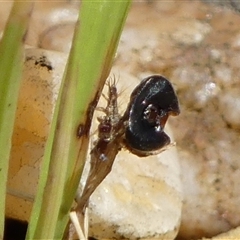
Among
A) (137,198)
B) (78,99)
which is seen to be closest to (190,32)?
(137,198)

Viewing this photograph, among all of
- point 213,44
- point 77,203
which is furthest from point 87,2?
point 213,44

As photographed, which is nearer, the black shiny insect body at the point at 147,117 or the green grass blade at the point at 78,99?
the green grass blade at the point at 78,99

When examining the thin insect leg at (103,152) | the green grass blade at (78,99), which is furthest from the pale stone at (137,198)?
the green grass blade at (78,99)

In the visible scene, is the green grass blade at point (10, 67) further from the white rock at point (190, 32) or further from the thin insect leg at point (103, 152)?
the white rock at point (190, 32)

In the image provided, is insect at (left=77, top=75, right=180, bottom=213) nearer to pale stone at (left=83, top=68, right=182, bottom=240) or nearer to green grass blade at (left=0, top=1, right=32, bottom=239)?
green grass blade at (left=0, top=1, right=32, bottom=239)

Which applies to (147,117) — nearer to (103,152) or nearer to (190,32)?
(103,152)

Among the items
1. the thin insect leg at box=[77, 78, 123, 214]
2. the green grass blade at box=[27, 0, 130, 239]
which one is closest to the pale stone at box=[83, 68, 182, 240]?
the thin insect leg at box=[77, 78, 123, 214]

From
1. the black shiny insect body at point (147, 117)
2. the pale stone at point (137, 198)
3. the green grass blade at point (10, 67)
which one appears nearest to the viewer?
the green grass blade at point (10, 67)
